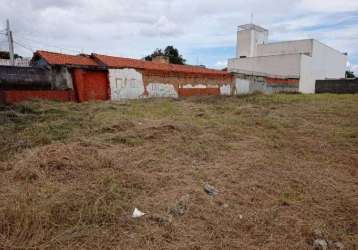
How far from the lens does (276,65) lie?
104ft

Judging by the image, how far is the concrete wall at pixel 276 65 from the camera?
99.1ft

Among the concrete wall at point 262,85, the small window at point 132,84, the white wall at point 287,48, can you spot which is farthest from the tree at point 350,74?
the small window at point 132,84

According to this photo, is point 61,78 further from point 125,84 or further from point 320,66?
point 320,66

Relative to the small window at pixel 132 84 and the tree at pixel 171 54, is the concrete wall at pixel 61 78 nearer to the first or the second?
the small window at pixel 132 84

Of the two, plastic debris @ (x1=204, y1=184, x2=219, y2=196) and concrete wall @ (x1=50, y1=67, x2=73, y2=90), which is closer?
plastic debris @ (x1=204, y1=184, x2=219, y2=196)

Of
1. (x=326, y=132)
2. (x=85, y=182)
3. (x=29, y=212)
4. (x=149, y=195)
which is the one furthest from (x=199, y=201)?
(x=326, y=132)

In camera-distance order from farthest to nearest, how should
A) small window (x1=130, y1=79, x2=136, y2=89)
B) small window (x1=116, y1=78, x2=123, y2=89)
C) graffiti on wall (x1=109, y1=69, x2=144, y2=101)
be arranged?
1. small window (x1=130, y1=79, x2=136, y2=89)
2. small window (x1=116, y1=78, x2=123, y2=89)
3. graffiti on wall (x1=109, y1=69, x2=144, y2=101)

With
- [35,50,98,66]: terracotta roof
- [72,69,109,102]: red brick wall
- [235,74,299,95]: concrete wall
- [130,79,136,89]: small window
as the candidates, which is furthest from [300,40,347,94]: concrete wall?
[35,50,98,66]: terracotta roof

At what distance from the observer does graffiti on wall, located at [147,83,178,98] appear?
15859 millimetres

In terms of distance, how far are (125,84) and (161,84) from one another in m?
2.88

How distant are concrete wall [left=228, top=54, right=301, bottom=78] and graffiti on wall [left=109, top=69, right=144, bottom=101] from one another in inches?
639

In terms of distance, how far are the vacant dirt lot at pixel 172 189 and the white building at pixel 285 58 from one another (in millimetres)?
24423

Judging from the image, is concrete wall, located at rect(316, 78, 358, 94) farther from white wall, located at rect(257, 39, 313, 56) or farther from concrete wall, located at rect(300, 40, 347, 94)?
white wall, located at rect(257, 39, 313, 56)

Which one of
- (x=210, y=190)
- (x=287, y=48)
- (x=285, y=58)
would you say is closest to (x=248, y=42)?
(x=287, y=48)
